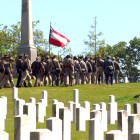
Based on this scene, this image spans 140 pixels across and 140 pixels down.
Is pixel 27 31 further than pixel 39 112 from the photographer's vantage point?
Yes

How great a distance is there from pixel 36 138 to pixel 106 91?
1792 cm

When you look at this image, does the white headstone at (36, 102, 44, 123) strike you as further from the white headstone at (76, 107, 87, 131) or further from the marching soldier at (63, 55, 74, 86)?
the marching soldier at (63, 55, 74, 86)

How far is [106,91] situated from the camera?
71.9 ft

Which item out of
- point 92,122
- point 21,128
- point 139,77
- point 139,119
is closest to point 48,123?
point 21,128

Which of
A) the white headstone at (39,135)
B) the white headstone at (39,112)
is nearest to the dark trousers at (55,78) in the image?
the white headstone at (39,112)

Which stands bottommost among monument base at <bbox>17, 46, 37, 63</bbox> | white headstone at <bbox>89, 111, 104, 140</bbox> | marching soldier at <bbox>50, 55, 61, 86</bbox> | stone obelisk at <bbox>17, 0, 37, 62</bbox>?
white headstone at <bbox>89, 111, 104, 140</bbox>

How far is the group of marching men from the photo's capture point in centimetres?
2550

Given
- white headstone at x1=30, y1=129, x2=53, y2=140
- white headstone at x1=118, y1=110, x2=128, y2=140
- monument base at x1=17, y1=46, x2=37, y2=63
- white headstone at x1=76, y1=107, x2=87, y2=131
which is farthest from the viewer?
monument base at x1=17, y1=46, x2=37, y2=63

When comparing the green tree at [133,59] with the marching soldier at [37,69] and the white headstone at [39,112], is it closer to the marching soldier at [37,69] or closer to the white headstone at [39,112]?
the marching soldier at [37,69]

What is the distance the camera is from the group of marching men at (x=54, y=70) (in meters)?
25.5

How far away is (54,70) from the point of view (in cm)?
2759

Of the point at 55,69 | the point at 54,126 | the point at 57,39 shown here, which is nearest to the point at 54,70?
the point at 55,69

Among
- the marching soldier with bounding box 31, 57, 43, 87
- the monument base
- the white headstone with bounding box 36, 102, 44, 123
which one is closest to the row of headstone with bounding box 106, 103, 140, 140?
the white headstone with bounding box 36, 102, 44, 123

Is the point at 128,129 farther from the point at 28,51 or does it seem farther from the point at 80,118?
the point at 28,51
